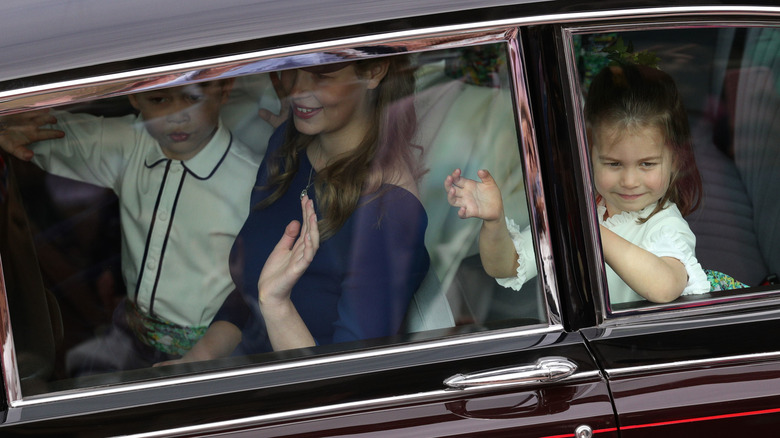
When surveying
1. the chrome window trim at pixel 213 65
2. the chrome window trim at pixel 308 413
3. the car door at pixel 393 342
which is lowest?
the chrome window trim at pixel 308 413

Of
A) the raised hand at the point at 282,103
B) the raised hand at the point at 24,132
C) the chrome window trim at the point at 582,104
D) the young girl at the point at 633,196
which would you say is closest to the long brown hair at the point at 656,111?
the young girl at the point at 633,196

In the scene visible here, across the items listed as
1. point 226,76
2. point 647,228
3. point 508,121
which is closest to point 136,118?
point 226,76

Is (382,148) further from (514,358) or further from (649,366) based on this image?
(649,366)

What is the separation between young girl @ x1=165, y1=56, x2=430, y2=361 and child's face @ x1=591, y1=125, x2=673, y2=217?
17.3 inches

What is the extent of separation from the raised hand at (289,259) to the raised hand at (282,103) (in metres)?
0.19

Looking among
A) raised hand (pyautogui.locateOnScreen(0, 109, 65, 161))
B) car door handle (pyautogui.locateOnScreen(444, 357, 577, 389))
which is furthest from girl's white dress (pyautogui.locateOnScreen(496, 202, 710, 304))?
raised hand (pyautogui.locateOnScreen(0, 109, 65, 161))

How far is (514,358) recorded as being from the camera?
62.6 inches

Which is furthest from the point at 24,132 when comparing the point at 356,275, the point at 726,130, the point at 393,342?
the point at 726,130

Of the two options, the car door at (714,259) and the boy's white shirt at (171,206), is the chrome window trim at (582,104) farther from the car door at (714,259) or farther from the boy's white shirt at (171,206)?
the boy's white shirt at (171,206)

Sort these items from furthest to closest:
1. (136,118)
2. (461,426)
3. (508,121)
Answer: (136,118) → (508,121) → (461,426)

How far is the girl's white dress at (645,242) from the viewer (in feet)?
5.55

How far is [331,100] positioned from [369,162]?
167mm

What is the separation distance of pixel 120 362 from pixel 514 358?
0.88 meters

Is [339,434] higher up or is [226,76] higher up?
[226,76]
